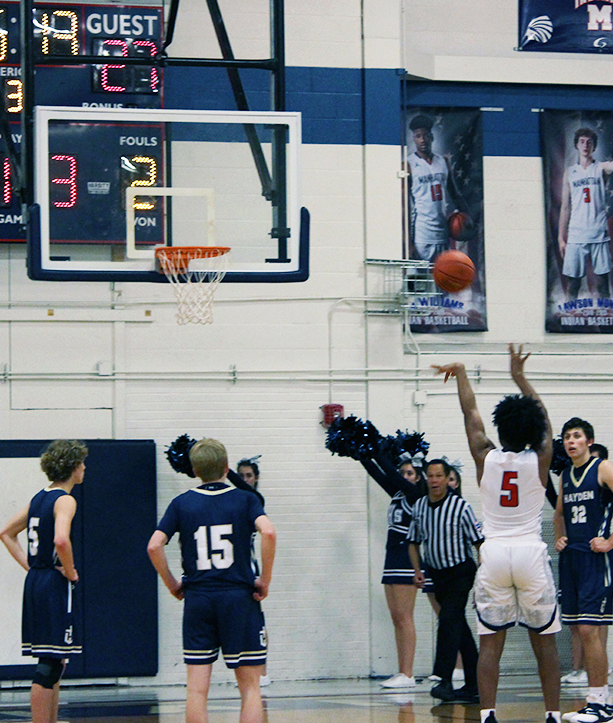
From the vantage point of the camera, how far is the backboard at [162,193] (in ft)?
22.7

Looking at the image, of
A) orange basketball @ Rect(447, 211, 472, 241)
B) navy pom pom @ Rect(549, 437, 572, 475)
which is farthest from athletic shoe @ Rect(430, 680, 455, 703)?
orange basketball @ Rect(447, 211, 472, 241)

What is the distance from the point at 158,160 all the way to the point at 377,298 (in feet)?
9.83

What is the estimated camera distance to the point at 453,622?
7.87m

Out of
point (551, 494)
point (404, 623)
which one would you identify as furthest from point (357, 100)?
point (404, 623)

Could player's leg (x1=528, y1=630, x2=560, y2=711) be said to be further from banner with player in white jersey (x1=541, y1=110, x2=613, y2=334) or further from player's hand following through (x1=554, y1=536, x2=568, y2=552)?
banner with player in white jersey (x1=541, y1=110, x2=613, y2=334)

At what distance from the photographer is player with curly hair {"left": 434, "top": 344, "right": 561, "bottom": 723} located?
231 inches

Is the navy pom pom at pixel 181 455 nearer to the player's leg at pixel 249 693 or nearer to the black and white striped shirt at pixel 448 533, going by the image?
the black and white striped shirt at pixel 448 533

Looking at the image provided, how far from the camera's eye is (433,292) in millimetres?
9945

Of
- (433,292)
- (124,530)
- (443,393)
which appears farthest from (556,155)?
(124,530)

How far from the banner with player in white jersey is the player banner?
0.69 m

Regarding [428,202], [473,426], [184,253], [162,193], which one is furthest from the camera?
[428,202]

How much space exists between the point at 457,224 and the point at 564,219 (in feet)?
3.55

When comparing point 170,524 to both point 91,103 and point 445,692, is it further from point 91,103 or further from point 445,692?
point 91,103

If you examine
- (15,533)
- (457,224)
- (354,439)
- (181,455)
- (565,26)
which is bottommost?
(15,533)
